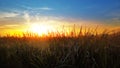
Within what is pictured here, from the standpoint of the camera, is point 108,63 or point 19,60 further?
point 19,60

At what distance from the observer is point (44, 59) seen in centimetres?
711

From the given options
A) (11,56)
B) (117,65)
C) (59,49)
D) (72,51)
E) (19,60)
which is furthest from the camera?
(11,56)

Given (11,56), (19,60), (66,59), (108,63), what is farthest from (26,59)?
(108,63)

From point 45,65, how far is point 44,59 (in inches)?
10.3

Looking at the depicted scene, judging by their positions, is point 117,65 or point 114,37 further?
point 114,37

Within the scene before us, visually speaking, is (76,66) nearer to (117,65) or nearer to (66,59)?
(66,59)

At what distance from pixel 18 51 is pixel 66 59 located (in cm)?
258

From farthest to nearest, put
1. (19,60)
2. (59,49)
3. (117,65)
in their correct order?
(19,60) < (59,49) < (117,65)

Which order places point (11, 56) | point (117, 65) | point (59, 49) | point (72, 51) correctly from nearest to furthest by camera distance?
point (117, 65), point (72, 51), point (59, 49), point (11, 56)

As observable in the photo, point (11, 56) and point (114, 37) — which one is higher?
point (114, 37)

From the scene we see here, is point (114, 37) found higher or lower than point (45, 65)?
higher

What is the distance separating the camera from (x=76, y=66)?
668 cm

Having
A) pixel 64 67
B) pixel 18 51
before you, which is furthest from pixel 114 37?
pixel 18 51

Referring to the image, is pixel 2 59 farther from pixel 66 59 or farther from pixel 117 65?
pixel 117 65
